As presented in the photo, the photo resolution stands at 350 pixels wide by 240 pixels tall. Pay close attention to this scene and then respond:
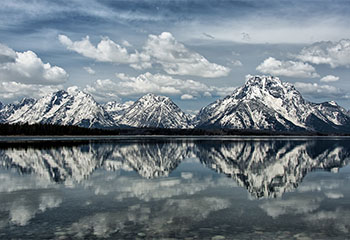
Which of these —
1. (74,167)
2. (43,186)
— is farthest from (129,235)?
(74,167)

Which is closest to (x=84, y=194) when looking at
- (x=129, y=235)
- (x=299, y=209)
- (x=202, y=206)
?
(x=202, y=206)

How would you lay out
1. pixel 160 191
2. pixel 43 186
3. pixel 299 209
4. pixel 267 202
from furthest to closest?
pixel 43 186, pixel 160 191, pixel 267 202, pixel 299 209

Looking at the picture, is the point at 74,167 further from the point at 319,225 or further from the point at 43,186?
the point at 319,225

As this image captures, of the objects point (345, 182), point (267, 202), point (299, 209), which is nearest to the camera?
point (299, 209)

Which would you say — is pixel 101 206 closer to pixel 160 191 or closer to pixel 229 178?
pixel 160 191

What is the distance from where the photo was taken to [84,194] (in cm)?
4034

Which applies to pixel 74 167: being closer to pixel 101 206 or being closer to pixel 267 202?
pixel 101 206

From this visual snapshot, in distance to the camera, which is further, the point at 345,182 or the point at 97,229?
the point at 345,182

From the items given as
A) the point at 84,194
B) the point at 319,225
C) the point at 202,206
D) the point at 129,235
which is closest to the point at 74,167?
the point at 84,194

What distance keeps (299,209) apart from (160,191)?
1724cm

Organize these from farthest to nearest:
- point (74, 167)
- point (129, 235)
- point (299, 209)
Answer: point (74, 167) → point (299, 209) → point (129, 235)

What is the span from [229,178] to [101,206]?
90.2 ft

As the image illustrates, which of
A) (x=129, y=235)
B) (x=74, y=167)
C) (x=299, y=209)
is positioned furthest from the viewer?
(x=74, y=167)

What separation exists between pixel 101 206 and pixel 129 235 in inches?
428
